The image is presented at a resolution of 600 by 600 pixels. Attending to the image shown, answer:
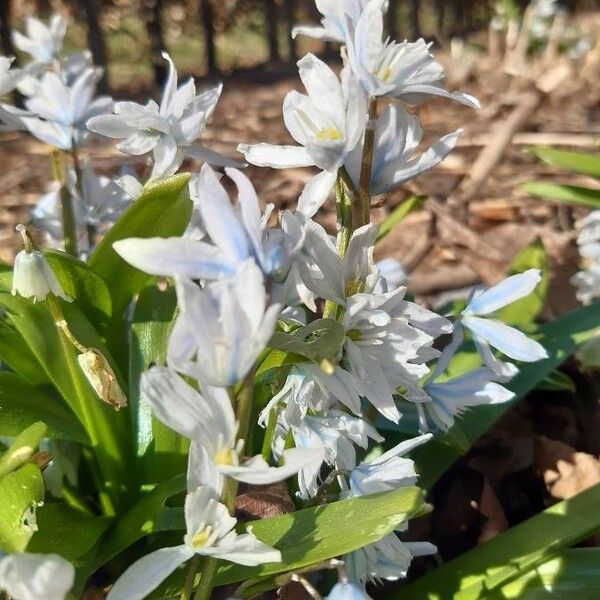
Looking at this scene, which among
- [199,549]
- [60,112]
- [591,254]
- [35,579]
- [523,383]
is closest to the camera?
[35,579]

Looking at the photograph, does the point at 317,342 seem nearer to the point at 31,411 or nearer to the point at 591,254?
the point at 31,411

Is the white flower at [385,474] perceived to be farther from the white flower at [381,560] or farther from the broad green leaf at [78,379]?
the broad green leaf at [78,379]

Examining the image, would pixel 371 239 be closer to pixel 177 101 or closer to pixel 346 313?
pixel 346 313

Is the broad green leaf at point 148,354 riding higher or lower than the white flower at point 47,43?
lower

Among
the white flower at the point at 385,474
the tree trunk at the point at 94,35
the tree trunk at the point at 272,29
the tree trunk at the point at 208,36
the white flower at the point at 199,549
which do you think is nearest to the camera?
the white flower at the point at 199,549

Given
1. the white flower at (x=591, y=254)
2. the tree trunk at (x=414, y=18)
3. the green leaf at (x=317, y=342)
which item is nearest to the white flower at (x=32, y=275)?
the green leaf at (x=317, y=342)

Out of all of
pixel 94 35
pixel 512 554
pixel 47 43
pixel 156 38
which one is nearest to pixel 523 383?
pixel 512 554

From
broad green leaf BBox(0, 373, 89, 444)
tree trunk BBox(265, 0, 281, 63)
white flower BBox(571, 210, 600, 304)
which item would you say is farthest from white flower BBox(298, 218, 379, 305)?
tree trunk BBox(265, 0, 281, 63)

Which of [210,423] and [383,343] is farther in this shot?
[383,343]
